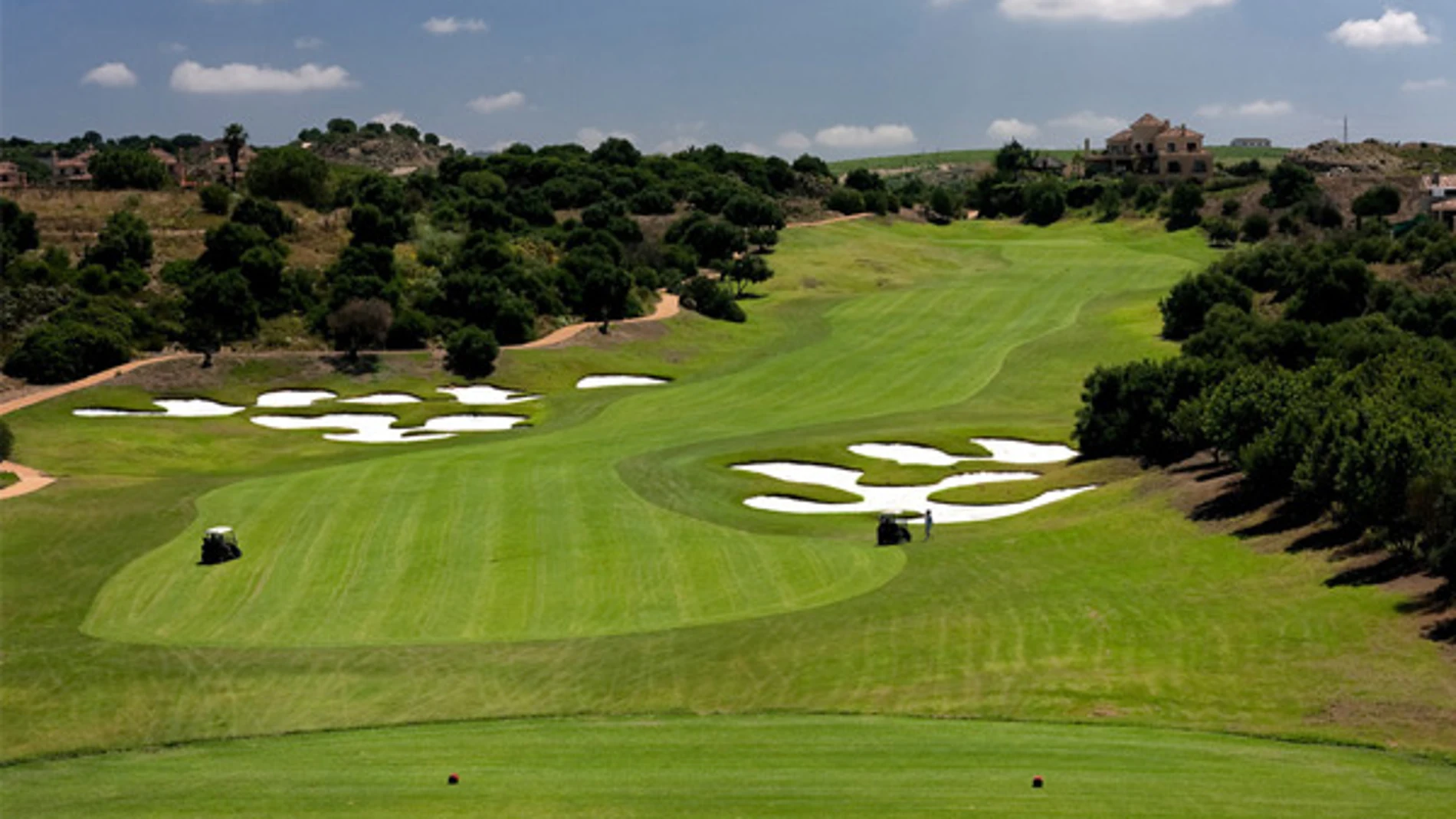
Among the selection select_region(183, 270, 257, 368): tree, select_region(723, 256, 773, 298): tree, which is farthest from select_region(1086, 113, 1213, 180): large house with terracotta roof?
select_region(183, 270, 257, 368): tree

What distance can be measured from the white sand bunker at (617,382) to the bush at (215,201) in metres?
41.7

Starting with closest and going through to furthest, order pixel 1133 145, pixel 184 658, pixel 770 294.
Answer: pixel 184 658 < pixel 770 294 < pixel 1133 145

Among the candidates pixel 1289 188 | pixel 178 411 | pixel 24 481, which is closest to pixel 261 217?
pixel 178 411

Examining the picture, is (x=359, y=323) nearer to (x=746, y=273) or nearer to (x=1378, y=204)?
(x=746, y=273)

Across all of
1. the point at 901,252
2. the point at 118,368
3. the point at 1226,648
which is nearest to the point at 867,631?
the point at 1226,648

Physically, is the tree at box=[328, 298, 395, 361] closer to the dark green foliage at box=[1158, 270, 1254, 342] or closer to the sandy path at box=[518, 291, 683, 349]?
the sandy path at box=[518, 291, 683, 349]

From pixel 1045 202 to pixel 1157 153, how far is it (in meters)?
24.2

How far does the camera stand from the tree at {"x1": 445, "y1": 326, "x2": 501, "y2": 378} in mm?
83250

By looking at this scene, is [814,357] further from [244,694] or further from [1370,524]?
[244,694]

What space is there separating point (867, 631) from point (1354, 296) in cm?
6230

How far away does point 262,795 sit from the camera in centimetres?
2089

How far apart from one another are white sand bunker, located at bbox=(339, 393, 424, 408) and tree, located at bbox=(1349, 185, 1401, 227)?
8636 centimetres

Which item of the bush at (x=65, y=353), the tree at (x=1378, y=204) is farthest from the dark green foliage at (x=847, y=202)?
the bush at (x=65, y=353)

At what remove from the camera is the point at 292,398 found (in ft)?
255
